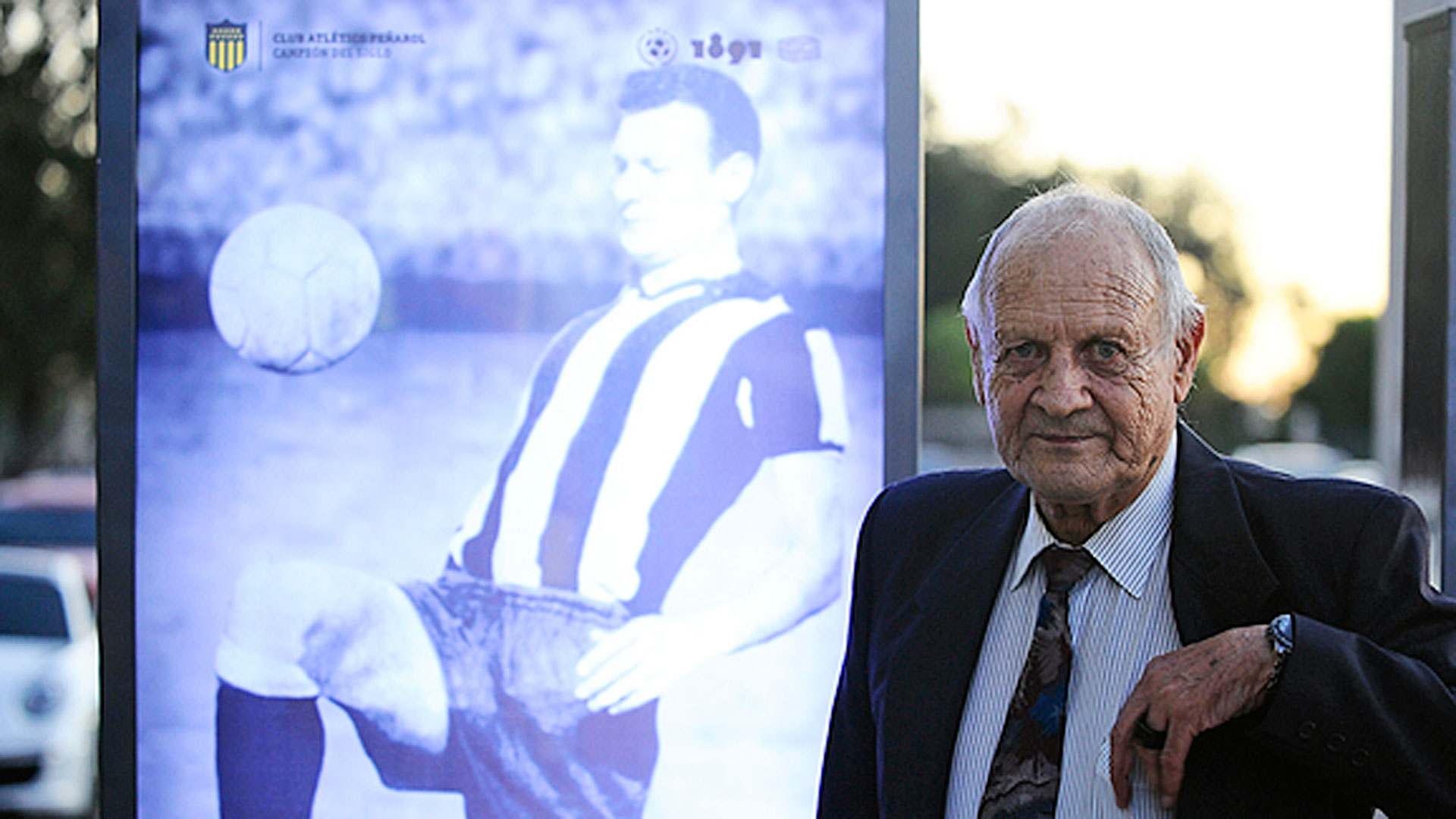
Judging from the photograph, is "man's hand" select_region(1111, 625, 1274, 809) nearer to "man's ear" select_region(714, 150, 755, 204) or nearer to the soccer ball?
"man's ear" select_region(714, 150, 755, 204)

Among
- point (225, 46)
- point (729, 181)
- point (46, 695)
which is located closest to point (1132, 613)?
point (729, 181)

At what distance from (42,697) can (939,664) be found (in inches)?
226

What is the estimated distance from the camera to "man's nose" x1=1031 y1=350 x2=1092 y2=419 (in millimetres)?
1753

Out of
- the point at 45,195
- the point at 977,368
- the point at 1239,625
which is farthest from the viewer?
the point at 45,195

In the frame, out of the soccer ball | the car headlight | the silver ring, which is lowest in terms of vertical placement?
the car headlight

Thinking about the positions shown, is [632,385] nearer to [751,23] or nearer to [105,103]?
[751,23]

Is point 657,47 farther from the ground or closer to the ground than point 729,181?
farther from the ground

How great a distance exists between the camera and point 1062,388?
1761mm

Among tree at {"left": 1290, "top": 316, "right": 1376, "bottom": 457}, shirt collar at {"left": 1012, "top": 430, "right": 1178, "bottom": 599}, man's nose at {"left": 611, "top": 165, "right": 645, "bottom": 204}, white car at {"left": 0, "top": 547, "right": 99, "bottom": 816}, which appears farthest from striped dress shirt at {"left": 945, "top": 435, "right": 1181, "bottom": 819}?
tree at {"left": 1290, "top": 316, "right": 1376, "bottom": 457}

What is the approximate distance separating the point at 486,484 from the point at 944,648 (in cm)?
105

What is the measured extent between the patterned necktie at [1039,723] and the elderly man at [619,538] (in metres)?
0.74

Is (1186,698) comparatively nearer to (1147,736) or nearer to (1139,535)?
(1147,736)

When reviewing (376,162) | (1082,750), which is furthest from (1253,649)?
(376,162)

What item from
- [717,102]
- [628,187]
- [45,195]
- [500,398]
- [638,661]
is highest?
[45,195]
